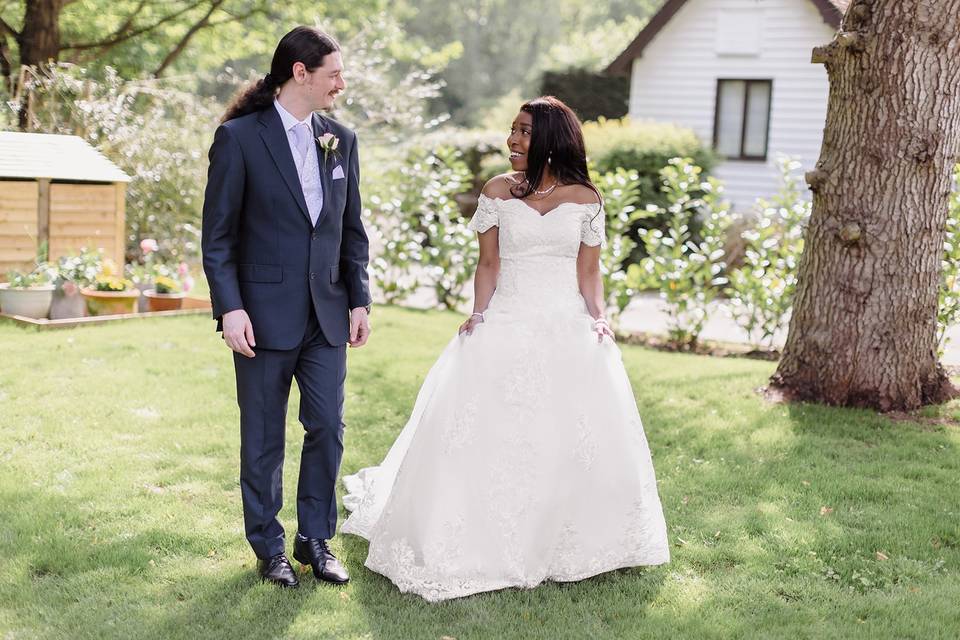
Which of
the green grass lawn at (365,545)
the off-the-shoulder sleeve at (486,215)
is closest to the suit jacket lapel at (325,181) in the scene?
the off-the-shoulder sleeve at (486,215)

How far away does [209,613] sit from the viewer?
3584 millimetres

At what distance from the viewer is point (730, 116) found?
1895 cm

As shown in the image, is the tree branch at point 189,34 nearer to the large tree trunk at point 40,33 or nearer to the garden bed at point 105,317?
the large tree trunk at point 40,33

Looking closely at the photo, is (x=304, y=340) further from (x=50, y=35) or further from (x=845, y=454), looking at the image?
(x=50, y=35)

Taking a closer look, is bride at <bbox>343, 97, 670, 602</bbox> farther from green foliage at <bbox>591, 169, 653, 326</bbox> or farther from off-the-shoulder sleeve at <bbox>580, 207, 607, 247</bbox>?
green foliage at <bbox>591, 169, 653, 326</bbox>

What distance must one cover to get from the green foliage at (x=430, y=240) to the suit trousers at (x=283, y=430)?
7157 millimetres

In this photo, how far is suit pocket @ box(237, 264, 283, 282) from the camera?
3.62 m

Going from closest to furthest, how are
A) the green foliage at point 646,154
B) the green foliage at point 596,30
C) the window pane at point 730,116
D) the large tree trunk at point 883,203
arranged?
1. the large tree trunk at point 883,203
2. the green foliage at point 646,154
3. the window pane at point 730,116
4. the green foliage at point 596,30

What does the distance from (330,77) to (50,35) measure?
12.2 meters

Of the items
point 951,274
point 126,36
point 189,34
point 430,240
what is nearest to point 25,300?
point 430,240

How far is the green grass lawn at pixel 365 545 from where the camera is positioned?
3.59m

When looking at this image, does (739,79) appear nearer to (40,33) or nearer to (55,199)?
(40,33)

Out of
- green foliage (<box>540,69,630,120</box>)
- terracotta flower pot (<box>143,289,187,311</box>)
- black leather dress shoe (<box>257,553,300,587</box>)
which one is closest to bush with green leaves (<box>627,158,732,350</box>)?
terracotta flower pot (<box>143,289,187,311</box>)

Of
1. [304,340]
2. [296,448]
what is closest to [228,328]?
[304,340]
